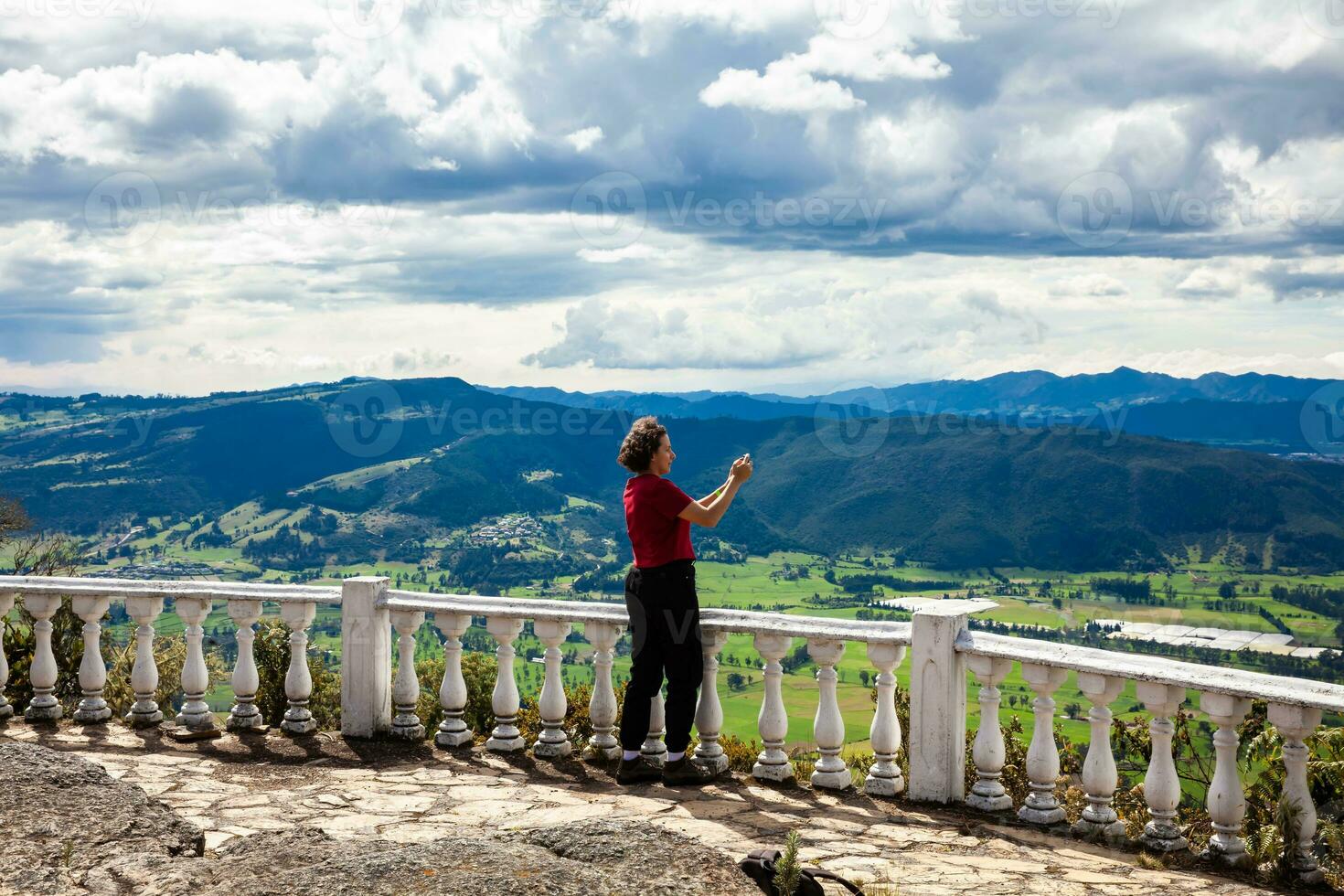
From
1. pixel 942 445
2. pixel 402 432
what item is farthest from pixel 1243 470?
pixel 402 432

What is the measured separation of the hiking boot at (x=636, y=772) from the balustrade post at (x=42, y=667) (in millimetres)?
4615

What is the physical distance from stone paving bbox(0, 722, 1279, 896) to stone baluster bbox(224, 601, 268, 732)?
182 millimetres

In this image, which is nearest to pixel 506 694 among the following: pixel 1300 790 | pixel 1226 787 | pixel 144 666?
pixel 144 666

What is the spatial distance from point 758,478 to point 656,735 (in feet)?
391

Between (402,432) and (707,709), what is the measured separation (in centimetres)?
13967

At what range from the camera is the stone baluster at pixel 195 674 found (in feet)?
26.6

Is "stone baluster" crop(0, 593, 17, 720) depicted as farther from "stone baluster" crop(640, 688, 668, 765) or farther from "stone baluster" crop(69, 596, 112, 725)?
"stone baluster" crop(640, 688, 668, 765)

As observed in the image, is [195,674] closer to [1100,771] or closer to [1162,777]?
[1100,771]

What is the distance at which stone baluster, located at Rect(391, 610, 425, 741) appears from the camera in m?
7.82

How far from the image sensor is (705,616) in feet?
22.8

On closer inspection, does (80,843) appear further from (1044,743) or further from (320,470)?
(320,470)

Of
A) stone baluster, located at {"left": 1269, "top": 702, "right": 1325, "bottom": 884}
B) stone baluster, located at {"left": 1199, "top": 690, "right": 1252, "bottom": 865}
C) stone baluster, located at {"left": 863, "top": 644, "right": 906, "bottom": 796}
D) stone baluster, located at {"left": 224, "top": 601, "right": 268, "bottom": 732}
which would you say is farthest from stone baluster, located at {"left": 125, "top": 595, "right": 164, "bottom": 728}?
stone baluster, located at {"left": 1269, "top": 702, "right": 1325, "bottom": 884}

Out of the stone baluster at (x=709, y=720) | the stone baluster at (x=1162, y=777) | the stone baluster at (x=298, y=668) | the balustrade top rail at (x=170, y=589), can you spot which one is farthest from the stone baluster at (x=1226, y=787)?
the stone baluster at (x=298, y=668)

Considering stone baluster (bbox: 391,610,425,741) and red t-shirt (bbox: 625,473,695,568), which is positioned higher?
red t-shirt (bbox: 625,473,695,568)
